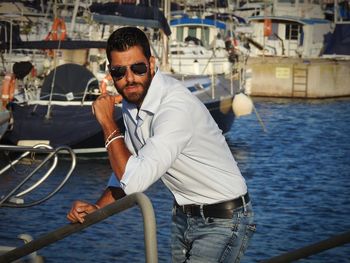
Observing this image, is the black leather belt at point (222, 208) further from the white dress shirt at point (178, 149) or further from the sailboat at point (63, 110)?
the sailboat at point (63, 110)

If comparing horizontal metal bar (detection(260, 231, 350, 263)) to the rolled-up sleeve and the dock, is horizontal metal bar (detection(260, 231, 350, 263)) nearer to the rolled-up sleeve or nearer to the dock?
the rolled-up sleeve

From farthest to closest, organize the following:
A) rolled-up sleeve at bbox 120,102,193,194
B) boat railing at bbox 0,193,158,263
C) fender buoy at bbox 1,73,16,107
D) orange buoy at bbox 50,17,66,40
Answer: orange buoy at bbox 50,17,66,40 < fender buoy at bbox 1,73,16,107 < rolled-up sleeve at bbox 120,102,193,194 < boat railing at bbox 0,193,158,263

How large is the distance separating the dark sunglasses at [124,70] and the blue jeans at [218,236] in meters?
0.79

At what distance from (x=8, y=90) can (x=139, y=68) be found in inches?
627

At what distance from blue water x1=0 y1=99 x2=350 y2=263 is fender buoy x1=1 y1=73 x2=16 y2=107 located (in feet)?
5.88

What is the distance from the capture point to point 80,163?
20.5 metres

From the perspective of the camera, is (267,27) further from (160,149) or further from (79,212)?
(160,149)

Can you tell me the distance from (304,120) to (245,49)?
13.6m

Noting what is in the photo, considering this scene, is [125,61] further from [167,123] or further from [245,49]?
[245,49]

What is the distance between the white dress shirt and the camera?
421 centimetres

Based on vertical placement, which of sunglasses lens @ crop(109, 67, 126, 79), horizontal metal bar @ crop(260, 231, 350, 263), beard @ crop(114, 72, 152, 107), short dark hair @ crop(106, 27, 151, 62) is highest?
short dark hair @ crop(106, 27, 151, 62)

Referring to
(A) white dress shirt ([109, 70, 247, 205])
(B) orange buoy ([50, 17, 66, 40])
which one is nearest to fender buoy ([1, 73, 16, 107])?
(B) orange buoy ([50, 17, 66, 40])

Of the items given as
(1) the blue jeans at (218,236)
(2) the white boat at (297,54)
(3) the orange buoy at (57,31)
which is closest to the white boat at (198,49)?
(2) the white boat at (297,54)

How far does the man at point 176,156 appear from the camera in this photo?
4.27 metres
